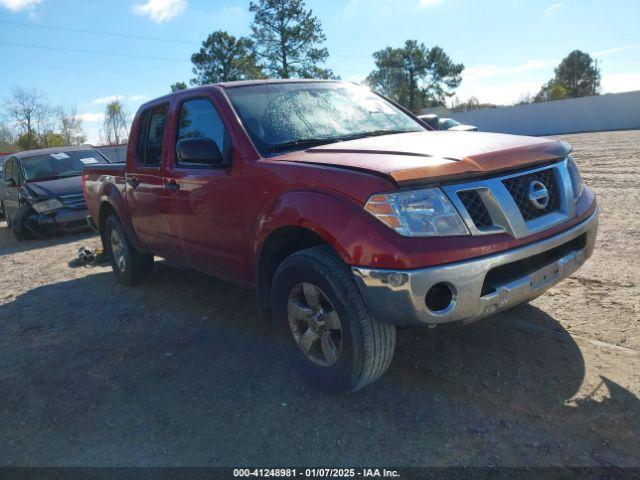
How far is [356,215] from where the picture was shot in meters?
2.52

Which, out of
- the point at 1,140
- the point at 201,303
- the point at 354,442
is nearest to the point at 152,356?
the point at 201,303

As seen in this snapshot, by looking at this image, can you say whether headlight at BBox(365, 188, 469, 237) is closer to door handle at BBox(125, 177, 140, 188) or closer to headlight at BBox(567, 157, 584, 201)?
headlight at BBox(567, 157, 584, 201)

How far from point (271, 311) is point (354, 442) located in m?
0.98

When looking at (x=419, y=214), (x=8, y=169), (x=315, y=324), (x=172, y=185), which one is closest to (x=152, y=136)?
(x=172, y=185)

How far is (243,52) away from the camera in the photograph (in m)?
45.1

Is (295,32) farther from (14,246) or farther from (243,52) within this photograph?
(14,246)

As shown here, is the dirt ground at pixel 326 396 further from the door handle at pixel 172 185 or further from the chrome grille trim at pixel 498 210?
the door handle at pixel 172 185

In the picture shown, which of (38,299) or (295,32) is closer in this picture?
(38,299)

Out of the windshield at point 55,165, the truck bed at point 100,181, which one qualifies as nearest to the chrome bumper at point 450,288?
the truck bed at point 100,181

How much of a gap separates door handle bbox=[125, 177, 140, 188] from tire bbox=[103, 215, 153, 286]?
70cm

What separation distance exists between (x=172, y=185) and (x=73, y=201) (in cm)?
633

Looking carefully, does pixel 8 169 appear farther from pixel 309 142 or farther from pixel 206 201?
pixel 309 142

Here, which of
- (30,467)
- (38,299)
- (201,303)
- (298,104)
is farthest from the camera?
(38,299)

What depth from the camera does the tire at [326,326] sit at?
2.61 meters
